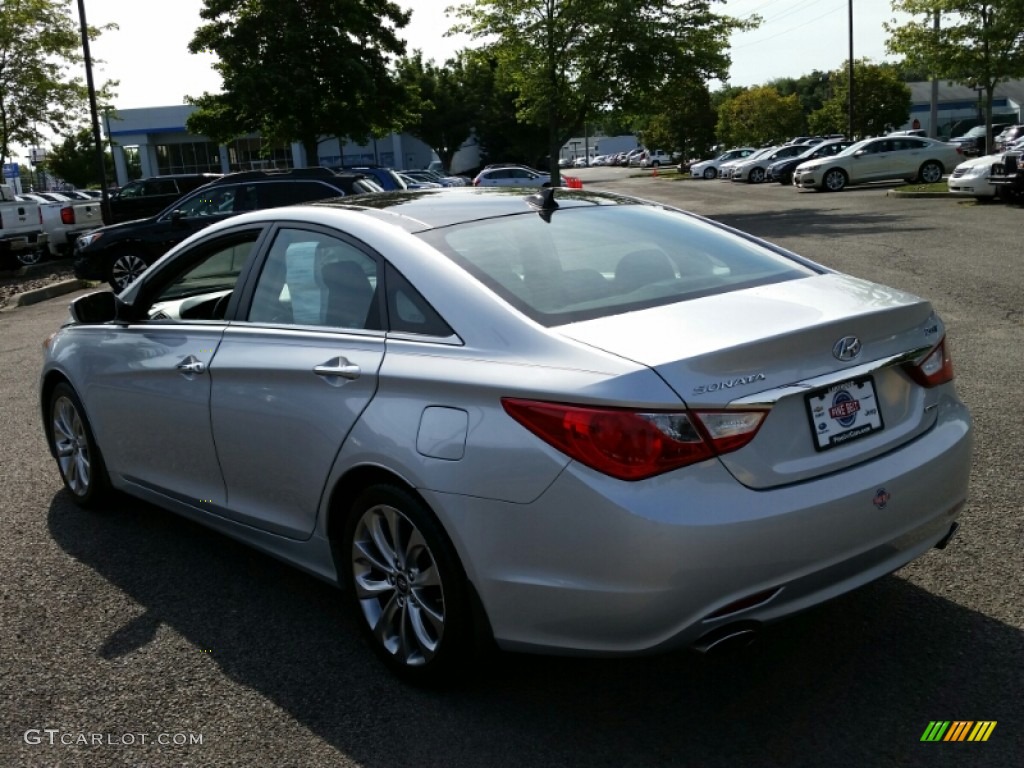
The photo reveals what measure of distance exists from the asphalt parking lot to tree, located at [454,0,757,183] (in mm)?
30655

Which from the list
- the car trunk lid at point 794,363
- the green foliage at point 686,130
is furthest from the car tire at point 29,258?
the green foliage at point 686,130

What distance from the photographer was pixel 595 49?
113 ft

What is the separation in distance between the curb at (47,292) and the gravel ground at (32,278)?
30 centimetres

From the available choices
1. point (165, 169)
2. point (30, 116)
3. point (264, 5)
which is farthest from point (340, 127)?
point (165, 169)

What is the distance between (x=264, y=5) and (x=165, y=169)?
1859 inches

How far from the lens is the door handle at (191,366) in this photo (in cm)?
438

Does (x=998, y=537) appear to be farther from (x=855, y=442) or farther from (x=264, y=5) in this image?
(x=264, y=5)

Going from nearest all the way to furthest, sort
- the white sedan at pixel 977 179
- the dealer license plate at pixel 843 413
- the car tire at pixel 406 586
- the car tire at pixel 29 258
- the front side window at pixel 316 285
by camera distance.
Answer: the dealer license plate at pixel 843 413, the car tire at pixel 406 586, the front side window at pixel 316 285, the white sedan at pixel 977 179, the car tire at pixel 29 258

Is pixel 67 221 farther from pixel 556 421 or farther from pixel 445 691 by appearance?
pixel 556 421

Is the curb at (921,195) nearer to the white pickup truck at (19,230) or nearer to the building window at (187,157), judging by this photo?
the white pickup truck at (19,230)

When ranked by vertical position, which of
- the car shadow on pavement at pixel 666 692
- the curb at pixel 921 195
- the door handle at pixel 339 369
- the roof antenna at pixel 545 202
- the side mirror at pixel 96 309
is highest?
the roof antenna at pixel 545 202

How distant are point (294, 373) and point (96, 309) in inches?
78.5

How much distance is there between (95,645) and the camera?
161 inches

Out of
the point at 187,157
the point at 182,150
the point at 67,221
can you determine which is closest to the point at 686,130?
the point at 187,157
